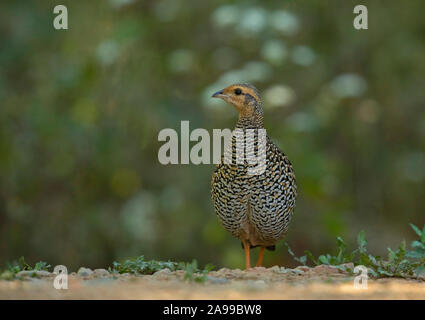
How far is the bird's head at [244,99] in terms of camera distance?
537cm

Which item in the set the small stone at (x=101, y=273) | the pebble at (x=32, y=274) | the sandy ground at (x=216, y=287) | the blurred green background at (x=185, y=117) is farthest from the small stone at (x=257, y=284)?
the blurred green background at (x=185, y=117)

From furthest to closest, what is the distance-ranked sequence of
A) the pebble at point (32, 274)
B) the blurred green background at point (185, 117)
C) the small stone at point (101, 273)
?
the blurred green background at point (185, 117) < the small stone at point (101, 273) < the pebble at point (32, 274)

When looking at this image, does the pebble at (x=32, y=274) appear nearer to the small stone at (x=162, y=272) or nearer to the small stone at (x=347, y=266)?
the small stone at (x=162, y=272)

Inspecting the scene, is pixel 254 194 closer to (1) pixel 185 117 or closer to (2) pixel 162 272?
(2) pixel 162 272

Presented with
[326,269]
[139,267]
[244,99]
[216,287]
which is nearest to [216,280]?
[216,287]

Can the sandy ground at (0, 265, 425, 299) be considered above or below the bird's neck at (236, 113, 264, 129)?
below

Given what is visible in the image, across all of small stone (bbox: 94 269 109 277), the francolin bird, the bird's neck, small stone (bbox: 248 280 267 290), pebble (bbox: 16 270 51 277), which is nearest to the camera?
small stone (bbox: 248 280 267 290)

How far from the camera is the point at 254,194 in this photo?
518 centimetres

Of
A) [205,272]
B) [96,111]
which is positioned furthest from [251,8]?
[205,272]

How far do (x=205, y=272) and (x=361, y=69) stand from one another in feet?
21.4

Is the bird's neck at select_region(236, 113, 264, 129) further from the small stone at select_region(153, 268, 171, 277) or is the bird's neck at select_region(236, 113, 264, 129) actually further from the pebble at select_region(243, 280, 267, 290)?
the pebble at select_region(243, 280, 267, 290)

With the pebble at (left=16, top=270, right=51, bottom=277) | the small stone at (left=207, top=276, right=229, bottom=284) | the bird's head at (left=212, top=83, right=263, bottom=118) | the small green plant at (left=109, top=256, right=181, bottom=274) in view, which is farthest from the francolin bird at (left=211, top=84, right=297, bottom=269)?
the pebble at (left=16, top=270, right=51, bottom=277)

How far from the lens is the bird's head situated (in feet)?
17.6

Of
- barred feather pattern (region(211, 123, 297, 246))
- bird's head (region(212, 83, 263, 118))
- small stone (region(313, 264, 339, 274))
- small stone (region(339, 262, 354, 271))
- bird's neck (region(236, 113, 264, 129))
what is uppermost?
bird's head (region(212, 83, 263, 118))
